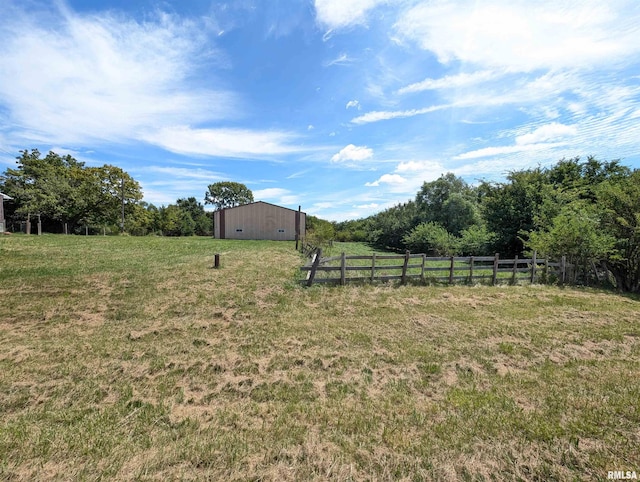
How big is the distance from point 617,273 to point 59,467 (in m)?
18.4

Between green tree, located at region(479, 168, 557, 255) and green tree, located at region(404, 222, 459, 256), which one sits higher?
→ green tree, located at region(479, 168, 557, 255)

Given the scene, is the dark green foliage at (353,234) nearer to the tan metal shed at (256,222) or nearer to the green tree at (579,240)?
the tan metal shed at (256,222)

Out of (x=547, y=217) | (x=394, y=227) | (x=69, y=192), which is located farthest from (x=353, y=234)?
(x=69, y=192)

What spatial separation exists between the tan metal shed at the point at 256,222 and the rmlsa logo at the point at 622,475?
33.6 meters

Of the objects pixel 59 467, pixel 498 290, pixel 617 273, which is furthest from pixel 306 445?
pixel 617 273

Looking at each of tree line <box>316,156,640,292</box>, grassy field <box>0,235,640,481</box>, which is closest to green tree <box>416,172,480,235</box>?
tree line <box>316,156,640,292</box>

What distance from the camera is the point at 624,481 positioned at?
247 cm

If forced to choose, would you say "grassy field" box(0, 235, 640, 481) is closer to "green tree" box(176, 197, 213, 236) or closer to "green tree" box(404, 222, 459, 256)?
"green tree" box(404, 222, 459, 256)

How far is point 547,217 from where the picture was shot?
1659cm

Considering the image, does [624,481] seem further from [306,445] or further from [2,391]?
[2,391]

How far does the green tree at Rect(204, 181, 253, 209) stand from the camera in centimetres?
7612

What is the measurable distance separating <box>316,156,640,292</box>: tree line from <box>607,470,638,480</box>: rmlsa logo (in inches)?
510

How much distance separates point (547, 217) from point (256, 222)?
28.6 metres

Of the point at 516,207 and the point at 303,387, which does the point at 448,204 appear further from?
the point at 303,387
